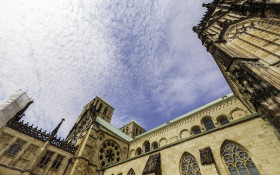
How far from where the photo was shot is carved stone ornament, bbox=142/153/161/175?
9148 mm

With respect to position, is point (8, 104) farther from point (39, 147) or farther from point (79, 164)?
point (79, 164)

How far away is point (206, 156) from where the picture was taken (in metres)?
7.73

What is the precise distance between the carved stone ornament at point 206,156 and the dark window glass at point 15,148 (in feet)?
53.9

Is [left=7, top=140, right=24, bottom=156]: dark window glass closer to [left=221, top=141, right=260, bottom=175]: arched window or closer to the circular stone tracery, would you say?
the circular stone tracery

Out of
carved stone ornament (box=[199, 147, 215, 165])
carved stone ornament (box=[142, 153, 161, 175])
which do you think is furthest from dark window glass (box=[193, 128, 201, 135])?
carved stone ornament (box=[199, 147, 215, 165])

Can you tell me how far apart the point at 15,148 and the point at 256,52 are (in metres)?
22.3

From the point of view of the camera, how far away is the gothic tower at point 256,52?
6535 millimetres

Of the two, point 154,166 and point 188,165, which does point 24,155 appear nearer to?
point 154,166

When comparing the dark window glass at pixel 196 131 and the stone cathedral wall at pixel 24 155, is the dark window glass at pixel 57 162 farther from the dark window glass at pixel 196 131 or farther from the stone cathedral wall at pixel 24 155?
the dark window glass at pixel 196 131

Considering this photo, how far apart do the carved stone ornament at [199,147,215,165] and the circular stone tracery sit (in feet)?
47.1

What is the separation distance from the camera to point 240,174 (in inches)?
259

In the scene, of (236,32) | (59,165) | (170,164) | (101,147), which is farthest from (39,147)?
(236,32)

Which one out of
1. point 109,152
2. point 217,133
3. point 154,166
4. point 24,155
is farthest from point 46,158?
point 217,133

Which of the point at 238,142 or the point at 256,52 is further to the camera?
the point at 256,52
